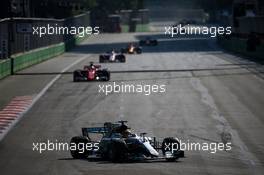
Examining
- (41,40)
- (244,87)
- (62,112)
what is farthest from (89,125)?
(41,40)

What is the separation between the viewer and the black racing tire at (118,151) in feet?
73.0

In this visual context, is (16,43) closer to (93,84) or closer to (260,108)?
(93,84)

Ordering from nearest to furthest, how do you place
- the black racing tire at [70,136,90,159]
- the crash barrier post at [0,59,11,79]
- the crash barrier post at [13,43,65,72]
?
1. the black racing tire at [70,136,90,159]
2. the crash barrier post at [0,59,11,79]
3. the crash barrier post at [13,43,65,72]

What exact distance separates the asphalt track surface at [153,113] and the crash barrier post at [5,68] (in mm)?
594

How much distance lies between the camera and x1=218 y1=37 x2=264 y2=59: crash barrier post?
69.7 meters

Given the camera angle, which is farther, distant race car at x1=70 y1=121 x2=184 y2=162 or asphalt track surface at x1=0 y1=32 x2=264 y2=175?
distant race car at x1=70 y1=121 x2=184 y2=162

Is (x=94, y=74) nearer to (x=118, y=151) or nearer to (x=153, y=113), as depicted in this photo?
(x=153, y=113)

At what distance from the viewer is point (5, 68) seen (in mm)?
53812

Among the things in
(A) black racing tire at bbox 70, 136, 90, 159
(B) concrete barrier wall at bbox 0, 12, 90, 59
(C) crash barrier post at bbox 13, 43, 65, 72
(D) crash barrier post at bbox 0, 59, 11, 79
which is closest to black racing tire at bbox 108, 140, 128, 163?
(A) black racing tire at bbox 70, 136, 90, 159

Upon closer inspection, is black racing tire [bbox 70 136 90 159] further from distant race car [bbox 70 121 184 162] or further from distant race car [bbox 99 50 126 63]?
distant race car [bbox 99 50 126 63]

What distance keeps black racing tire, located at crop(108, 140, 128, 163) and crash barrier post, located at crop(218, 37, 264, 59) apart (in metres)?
46.3

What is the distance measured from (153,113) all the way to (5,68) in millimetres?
20050

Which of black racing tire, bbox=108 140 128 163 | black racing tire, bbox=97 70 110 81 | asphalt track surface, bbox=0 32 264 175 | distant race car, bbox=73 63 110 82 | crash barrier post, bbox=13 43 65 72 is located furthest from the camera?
crash barrier post, bbox=13 43 65 72

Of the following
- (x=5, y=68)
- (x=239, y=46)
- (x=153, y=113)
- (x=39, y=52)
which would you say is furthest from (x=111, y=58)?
(x=153, y=113)
